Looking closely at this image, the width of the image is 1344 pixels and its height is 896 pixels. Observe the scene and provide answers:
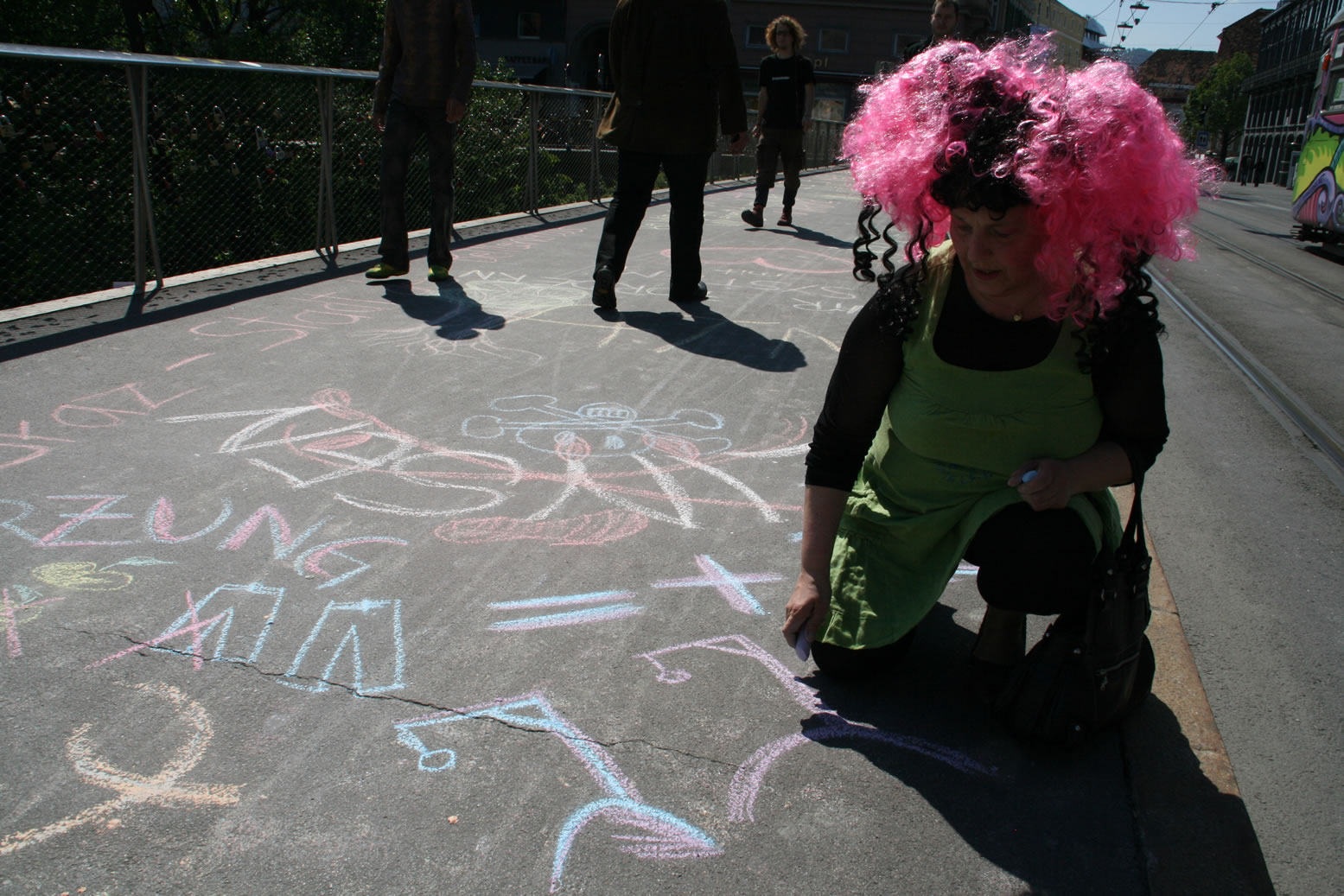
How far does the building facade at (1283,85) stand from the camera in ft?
164

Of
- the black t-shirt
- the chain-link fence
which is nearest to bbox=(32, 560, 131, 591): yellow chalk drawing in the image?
the chain-link fence

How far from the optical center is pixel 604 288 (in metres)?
5.88

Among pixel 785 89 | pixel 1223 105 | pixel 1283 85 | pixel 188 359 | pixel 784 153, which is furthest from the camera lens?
pixel 1223 105

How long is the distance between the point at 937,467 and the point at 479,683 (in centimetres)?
112

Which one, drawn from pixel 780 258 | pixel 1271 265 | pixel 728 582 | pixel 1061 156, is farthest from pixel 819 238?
pixel 1061 156

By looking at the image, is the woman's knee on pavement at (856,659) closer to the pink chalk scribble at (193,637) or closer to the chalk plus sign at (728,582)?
the chalk plus sign at (728,582)

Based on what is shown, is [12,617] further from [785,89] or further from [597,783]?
[785,89]

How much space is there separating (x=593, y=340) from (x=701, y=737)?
3.38 meters

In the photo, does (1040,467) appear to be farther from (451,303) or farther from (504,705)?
(451,303)

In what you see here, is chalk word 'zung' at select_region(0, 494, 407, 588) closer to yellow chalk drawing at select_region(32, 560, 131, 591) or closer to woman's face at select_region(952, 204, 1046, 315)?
yellow chalk drawing at select_region(32, 560, 131, 591)

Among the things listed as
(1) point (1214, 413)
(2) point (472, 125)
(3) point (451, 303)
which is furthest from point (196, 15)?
(1) point (1214, 413)

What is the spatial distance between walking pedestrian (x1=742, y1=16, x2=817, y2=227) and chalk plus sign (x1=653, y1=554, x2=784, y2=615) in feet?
26.6

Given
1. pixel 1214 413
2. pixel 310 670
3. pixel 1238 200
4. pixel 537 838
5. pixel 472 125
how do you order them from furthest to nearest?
pixel 1238 200 < pixel 472 125 < pixel 1214 413 < pixel 310 670 < pixel 537 838

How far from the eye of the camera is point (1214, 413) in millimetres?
5117
